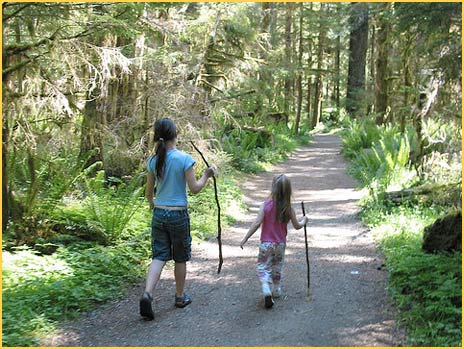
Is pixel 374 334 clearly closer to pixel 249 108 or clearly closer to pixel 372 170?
pixel 372 170

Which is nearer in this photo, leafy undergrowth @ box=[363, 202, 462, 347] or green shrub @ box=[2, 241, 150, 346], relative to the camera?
leafy undergrowth @ box=[363, 202, 462, 347]

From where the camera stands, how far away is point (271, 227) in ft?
17.9

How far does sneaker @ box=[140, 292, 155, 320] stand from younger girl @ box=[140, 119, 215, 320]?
11 mm

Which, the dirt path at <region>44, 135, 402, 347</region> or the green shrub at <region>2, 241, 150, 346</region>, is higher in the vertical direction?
the green shrub at <region>2, 241, 150, 346</region>

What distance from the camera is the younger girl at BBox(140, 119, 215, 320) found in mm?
5086

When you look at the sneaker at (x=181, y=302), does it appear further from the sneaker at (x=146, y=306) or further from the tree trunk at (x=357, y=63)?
the tree trunk at (x=357, y=63)

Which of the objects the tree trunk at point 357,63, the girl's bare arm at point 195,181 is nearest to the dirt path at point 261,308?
the girl's bare arm at point 195,181

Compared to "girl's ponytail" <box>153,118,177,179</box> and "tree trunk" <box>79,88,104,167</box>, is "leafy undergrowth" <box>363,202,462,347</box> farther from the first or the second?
"tree trunk" <box>79,88,104,167</box>

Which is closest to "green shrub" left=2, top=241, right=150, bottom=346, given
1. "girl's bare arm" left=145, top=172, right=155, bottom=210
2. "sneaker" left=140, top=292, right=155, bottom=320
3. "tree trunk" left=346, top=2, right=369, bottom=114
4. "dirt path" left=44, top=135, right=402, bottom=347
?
"dirt path" left=44, top=135, right=402, bottom=347

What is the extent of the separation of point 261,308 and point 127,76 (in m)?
5.61

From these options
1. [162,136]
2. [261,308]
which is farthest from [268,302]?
[162,136]

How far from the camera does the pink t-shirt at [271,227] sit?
5.43 meters

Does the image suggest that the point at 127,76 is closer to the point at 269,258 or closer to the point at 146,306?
the point at 269,258

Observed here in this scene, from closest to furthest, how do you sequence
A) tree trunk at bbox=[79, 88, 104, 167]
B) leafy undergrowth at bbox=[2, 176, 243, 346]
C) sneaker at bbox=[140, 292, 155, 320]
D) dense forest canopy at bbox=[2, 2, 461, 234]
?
1. leafy undergrowth at bbox=[2, 176, 243, 346]
2. sneaker at bbox=[140, 292, 155, 320]
3. dense forest canopy at bbox=[2, 2, 461, 234]
4. tree trunk at bbox=[79, 88, 104, 167]
